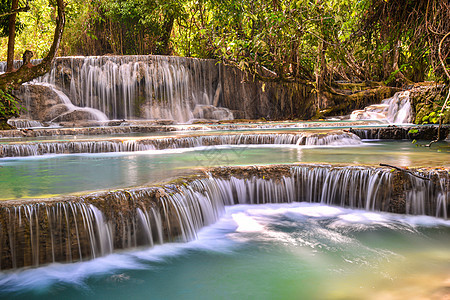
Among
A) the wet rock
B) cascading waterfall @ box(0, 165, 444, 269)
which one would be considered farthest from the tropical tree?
the wet rock

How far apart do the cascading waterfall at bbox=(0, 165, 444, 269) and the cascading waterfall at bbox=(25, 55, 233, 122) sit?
12.6 meters

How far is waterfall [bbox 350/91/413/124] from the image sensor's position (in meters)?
13.0

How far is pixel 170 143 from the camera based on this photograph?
840 cm

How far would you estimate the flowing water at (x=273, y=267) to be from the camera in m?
2.85

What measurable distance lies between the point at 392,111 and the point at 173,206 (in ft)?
40.1

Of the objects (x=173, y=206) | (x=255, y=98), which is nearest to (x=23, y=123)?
(x=255, y=98)

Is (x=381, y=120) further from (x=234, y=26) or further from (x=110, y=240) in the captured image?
(x=110, y=240)

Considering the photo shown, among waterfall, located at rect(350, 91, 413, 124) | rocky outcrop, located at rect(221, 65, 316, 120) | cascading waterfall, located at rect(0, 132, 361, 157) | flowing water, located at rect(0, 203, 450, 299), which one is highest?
rocky outcrop, located at rect(221, 65, 316, 120)

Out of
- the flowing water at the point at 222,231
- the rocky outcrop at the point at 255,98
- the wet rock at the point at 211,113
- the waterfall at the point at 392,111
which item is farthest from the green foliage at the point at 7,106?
the waterfall at the point at 392,111

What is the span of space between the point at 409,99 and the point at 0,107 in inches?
476

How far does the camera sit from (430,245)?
3.68 meters

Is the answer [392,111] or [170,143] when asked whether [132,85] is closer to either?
[170,143]

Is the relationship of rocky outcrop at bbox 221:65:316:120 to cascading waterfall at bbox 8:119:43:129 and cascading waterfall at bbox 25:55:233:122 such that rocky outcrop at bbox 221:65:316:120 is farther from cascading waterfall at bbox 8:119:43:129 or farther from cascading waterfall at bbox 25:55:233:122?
cascading waterfall at bbox 8:119:43:129

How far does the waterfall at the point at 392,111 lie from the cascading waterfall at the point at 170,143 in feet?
17.3
